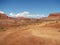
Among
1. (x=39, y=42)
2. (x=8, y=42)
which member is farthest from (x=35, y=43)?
(x=8, y=42)

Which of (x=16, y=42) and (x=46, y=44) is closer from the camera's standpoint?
(x=46, y=44)

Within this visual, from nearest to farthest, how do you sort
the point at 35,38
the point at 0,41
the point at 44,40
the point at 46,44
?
1. the point at 46,44
2. the point at 44,40
3. the point at 35,38
4. the point at 0,41

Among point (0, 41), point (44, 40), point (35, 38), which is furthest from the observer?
point (0, 41)

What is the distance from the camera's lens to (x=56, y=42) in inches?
574

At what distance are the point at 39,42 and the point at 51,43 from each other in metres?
1.40

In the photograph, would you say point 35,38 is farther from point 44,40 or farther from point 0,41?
point 0,41

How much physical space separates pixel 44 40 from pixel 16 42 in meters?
3.41

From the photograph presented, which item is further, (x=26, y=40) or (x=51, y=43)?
Answer: (x=26, y=40)

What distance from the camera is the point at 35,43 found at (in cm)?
1533

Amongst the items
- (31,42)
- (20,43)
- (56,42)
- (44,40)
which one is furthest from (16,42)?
(56,42)

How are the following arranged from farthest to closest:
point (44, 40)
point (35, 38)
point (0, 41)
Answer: point (0, 41) < point (35, 38) < point (44, 40)

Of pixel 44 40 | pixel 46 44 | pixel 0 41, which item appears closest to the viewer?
pixel 46 44

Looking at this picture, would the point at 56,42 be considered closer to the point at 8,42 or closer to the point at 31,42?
the point at 31,42

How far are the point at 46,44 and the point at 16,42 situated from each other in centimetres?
391
